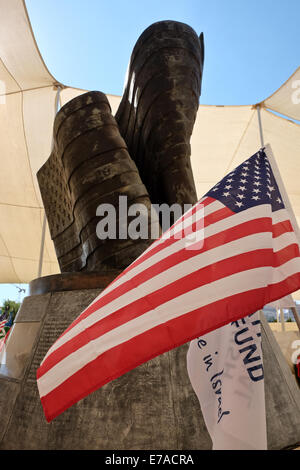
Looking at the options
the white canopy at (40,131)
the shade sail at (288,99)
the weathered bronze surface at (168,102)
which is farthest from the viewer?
the shade sail at (288,99)

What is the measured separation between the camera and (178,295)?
156 centimetres

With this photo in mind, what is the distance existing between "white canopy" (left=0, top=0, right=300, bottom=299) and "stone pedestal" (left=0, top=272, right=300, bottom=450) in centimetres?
1167

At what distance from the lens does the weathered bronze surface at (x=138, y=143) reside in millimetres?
3352

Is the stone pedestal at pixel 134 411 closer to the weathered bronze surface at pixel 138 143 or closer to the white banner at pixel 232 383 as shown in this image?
the white banner at pixel 232 383

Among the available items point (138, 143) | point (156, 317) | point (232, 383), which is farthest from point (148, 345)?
point (138, 143)

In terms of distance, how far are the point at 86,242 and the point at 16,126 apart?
14.1m

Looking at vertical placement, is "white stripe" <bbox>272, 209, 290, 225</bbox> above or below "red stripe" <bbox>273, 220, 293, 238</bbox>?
above

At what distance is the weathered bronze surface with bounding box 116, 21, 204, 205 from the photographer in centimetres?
370

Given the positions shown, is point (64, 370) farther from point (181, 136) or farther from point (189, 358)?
point (181, 136)

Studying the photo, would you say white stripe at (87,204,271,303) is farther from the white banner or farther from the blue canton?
the white banner

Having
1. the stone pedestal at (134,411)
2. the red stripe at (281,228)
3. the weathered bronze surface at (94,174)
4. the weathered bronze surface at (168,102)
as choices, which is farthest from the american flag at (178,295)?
the weathered bronze surface at (168,102)

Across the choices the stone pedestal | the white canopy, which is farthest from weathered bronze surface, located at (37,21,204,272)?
the white canopy

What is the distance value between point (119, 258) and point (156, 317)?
1719 mm
